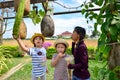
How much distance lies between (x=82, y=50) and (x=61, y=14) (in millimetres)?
376

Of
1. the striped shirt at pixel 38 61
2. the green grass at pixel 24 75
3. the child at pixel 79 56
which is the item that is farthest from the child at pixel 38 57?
the green grass at pixel 24 75

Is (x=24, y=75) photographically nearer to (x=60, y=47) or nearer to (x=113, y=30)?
(x=60, y=47)

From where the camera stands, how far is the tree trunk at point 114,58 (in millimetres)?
1188

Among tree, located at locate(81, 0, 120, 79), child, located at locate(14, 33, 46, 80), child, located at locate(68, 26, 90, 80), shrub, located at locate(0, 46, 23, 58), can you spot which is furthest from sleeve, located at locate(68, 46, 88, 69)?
shrub, located at locate(0, 46, 23, 58)

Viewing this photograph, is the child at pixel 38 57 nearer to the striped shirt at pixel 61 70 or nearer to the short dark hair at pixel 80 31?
the striped shirt at pixel 61 70

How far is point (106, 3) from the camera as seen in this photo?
1243mm

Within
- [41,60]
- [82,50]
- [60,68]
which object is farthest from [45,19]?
[41,60]

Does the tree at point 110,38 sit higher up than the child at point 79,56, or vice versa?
the tree at point 110,38

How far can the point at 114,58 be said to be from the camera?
1202 millimetres

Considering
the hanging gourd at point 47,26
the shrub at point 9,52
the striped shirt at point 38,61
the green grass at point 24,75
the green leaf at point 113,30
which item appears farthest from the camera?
the shrub at point 9,52

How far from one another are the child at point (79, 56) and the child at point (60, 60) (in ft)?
0.36

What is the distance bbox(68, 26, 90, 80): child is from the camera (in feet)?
8.41

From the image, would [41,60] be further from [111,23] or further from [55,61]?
[111,23]

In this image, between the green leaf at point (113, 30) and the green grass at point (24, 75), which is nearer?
the green leaf at point (113, 30)
